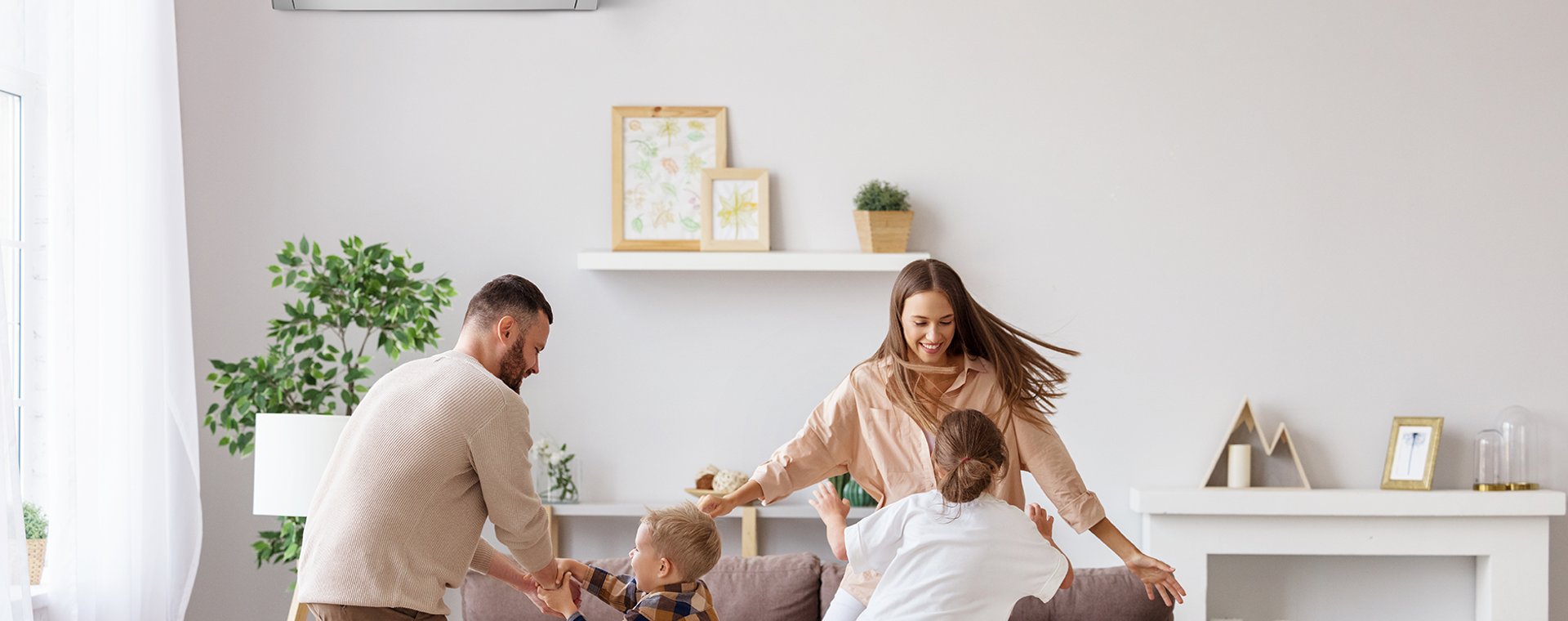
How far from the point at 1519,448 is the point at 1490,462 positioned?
4.4 inches

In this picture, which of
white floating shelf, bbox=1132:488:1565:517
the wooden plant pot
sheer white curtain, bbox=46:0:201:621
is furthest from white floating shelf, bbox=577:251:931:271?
sheer white curtain, bbox=46:0:201:621

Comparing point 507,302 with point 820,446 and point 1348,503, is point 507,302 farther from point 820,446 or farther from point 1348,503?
point 1348,503

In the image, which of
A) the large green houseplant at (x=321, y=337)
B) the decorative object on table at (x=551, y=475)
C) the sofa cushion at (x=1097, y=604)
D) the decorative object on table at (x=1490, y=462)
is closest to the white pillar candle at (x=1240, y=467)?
the decorative object on table at (x=1490, y=462)

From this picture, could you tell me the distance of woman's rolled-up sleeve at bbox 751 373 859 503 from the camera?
268cm

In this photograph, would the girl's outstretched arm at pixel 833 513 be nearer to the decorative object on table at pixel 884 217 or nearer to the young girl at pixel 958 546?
the young girl at pixel 958 546

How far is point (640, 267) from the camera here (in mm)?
4027

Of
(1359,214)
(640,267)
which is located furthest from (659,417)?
(1359,214)

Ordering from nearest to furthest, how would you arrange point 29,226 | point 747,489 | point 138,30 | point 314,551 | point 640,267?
1. point 314,551
2. point 747,489
3. point 29,226
4. point 138,30
5. point 640,267

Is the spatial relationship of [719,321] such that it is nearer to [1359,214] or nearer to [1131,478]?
[1131,478]

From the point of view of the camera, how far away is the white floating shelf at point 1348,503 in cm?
390

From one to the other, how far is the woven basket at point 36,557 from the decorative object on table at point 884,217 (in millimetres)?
2460

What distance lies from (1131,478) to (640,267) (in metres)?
1.74

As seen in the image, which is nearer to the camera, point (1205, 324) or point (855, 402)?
point (855, 402)

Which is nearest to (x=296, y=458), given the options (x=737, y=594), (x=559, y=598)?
(x=559, y=598)
